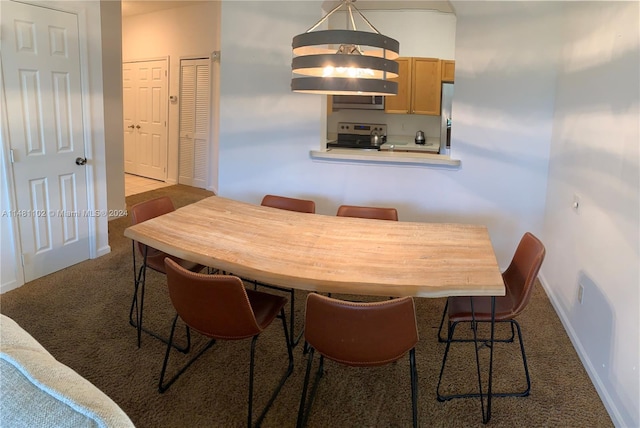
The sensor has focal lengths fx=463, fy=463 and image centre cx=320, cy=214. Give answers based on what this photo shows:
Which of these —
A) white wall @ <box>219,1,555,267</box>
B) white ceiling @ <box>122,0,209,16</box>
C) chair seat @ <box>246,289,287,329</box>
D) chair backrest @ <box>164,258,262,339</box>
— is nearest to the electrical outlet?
white wall @ <box>219,1,555,267</box>

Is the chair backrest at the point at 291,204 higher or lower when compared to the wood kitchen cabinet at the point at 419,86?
lower

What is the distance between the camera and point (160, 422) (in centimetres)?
212

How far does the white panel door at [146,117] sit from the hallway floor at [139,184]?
12 centimetres

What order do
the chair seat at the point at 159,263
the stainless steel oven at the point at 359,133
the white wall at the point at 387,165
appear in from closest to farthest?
the chair seat at the point at 159,263
the white wall at the point at 387,165
the stainless steel oven at the point at 359,133

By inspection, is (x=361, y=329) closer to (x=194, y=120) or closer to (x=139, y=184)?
(x=194, y=120)

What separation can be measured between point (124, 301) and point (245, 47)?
7.69ft

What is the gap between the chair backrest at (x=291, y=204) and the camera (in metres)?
3.30

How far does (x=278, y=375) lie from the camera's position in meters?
2.51

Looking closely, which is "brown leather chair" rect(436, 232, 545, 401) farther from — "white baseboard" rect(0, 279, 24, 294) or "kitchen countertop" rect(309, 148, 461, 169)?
"white baseboard" rect(0, 279, 24, 294)

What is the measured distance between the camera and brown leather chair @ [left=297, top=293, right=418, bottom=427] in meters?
1.74

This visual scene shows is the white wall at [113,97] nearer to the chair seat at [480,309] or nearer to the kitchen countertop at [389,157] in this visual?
the kitchen countertop at [389,157]

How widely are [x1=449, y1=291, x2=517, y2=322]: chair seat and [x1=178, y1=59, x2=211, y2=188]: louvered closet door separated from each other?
17.3 ft

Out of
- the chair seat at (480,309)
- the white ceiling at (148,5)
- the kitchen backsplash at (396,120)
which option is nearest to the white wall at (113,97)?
the white ceiling at (148,5)

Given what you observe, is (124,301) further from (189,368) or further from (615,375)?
(615,375)
